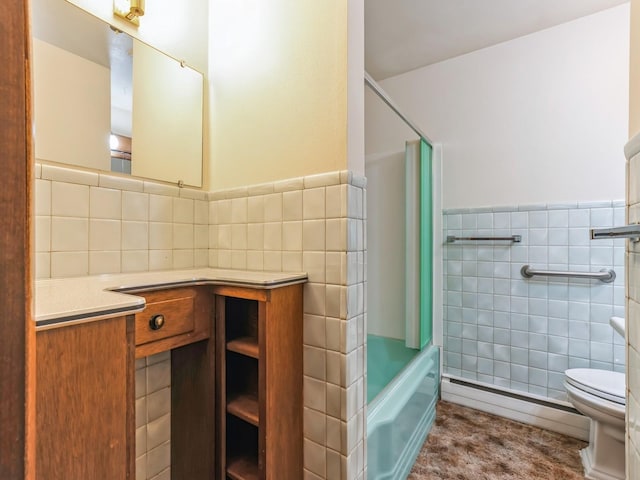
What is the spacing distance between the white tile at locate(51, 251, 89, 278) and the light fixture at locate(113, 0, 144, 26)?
0.85 m

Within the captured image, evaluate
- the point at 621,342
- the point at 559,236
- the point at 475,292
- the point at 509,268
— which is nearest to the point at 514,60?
the point at 559,236

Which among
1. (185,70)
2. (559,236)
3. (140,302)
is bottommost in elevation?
(140,302)

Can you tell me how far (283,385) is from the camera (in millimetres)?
909

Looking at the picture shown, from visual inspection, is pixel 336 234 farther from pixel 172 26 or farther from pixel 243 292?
pixel 172 26

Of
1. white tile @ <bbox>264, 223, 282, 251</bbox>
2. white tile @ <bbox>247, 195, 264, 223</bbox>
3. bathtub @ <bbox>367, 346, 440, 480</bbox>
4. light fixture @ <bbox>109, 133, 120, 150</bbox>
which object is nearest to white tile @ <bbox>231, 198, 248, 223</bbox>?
white tile @ <bbox>247, 195, 264, 223</bbox>

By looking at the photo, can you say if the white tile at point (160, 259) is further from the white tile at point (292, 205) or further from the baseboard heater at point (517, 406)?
the baseboard heater at point (517, 406)

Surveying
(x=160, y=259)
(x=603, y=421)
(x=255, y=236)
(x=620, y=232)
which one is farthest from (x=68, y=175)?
(x=603, y=421)

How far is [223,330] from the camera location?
3.19ft

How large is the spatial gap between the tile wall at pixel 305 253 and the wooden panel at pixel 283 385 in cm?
4

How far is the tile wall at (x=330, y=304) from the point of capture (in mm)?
925

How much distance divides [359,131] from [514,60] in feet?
5.49

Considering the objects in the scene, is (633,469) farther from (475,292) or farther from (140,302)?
(475,292)

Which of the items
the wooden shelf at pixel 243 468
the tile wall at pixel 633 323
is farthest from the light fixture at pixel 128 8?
the wooden shelf at pixel 243 468

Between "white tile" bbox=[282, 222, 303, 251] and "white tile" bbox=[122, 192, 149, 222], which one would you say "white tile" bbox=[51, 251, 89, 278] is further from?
"white tile" bbox=[282, 222, 303, 251]
